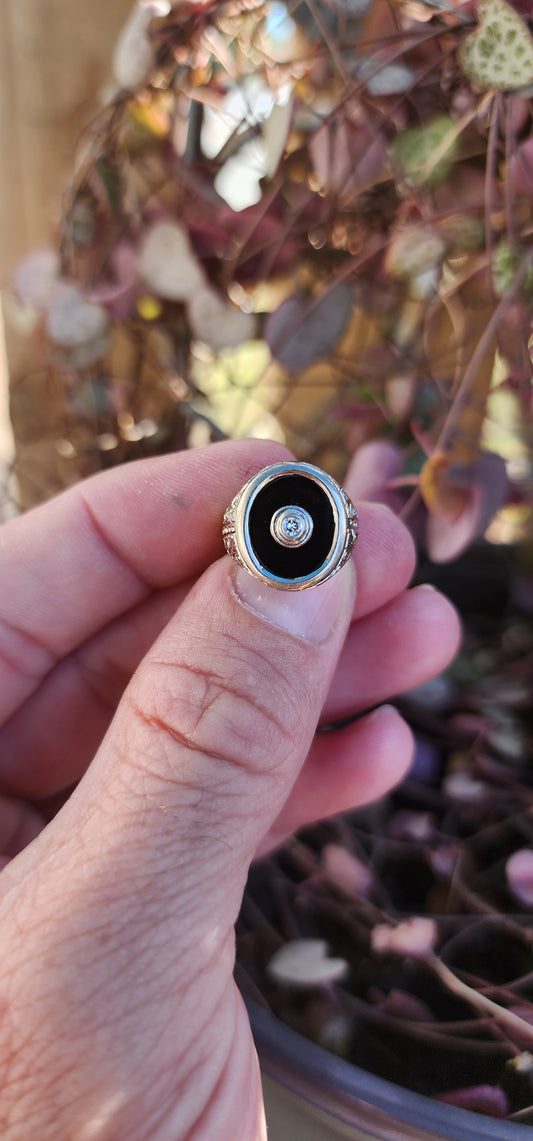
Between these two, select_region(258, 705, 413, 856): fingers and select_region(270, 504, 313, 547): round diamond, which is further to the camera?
select_region(258, 705, 413, 856): fingers

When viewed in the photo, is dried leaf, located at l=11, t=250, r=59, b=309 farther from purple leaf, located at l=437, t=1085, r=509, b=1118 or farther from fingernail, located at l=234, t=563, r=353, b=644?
purple leaf, located at l=437, t=1085, r=509, b=1118

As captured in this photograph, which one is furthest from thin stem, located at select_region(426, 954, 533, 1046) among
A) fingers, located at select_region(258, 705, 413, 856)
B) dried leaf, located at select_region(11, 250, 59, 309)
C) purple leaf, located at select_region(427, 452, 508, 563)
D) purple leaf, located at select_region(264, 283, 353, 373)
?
dried leaf, located at select_region(11, 250, 59, 309)

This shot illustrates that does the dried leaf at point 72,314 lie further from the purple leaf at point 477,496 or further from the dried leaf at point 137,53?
the purple leaf at point 477,496

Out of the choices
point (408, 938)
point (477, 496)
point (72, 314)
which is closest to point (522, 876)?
point (408, 938)

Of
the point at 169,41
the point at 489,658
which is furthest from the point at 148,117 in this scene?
the point at 489,658

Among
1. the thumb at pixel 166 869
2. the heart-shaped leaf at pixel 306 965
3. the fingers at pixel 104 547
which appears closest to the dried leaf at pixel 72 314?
the fingers at pixel 104 547
